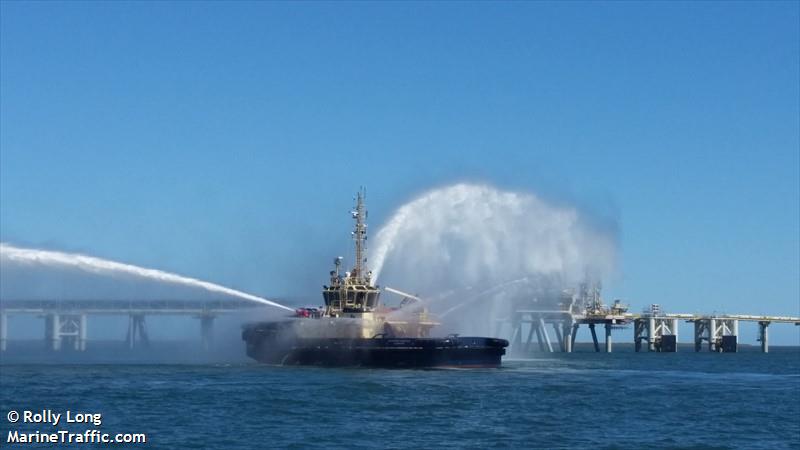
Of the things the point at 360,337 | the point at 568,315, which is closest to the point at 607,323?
the point at 568,315

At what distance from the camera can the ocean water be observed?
152 ft

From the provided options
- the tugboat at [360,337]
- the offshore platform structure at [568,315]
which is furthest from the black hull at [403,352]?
the offshore platform structure at [568,315]

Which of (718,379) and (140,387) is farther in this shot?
(718,379)

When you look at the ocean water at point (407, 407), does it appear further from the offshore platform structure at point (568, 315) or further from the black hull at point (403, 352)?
the offshore platform structure at point (568, 315)

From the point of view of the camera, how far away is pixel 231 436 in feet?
149

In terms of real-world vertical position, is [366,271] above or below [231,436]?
above

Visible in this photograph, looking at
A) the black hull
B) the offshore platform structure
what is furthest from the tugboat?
the offshore platform structure

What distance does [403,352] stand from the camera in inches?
3253

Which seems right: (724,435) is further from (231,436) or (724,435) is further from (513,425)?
(231,436)

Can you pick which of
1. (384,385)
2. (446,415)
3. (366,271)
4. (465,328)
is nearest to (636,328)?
(465,328)

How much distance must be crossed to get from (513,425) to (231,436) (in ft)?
42.5

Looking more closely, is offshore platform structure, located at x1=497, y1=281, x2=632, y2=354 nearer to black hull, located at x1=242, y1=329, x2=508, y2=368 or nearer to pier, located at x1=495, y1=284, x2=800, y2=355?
pier, located at x1=495, y1=284, x2=800, y2=355

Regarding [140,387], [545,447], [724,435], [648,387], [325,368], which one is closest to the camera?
[545,447]

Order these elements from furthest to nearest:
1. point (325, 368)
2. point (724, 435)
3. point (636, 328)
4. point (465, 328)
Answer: point (636, 328) < point (465, 328) < point (325, 368) < point (724, 435)
